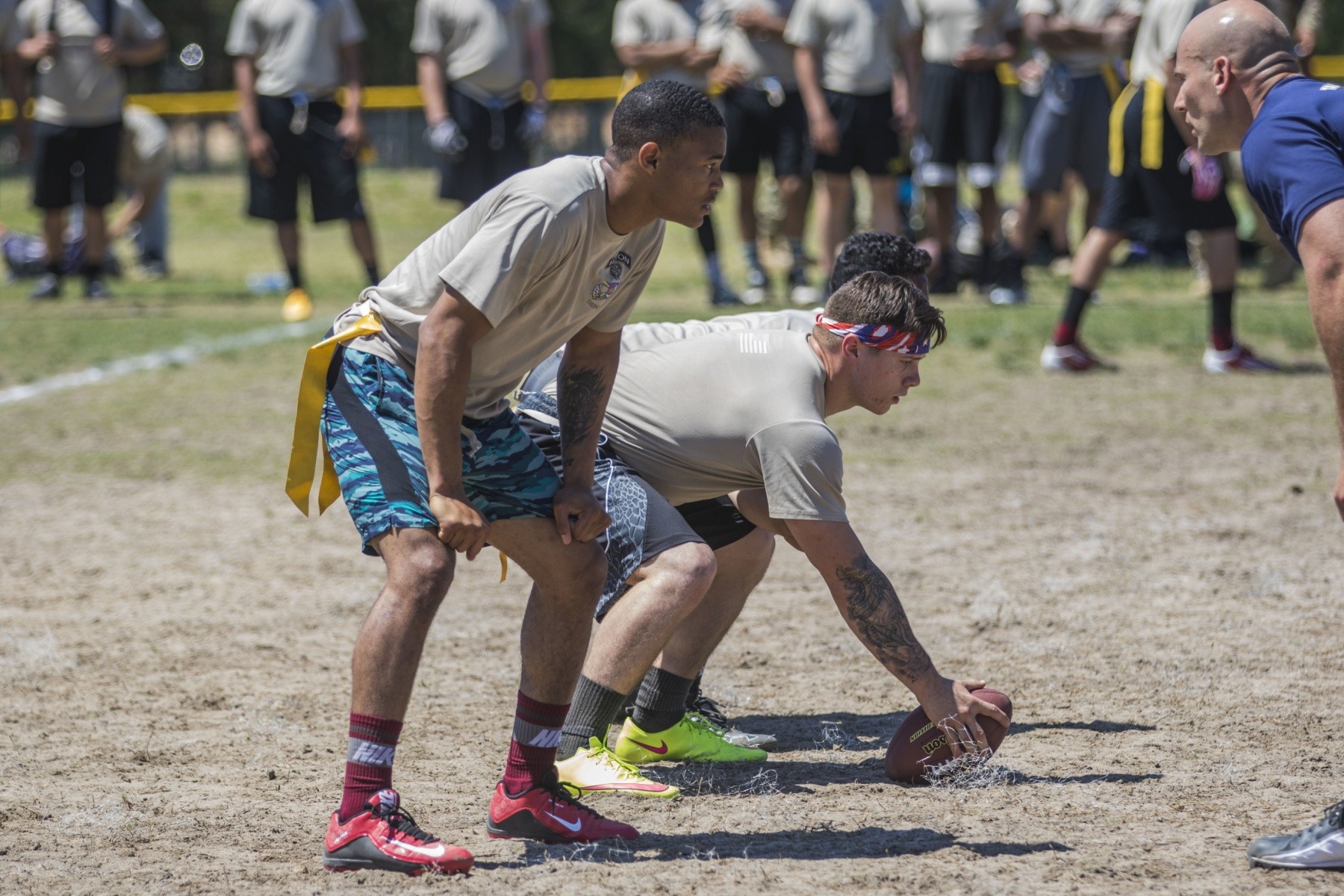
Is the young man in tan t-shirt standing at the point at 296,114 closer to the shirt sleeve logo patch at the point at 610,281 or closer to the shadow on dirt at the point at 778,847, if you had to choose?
the shirt sleeve logo patch at the point at 610,281

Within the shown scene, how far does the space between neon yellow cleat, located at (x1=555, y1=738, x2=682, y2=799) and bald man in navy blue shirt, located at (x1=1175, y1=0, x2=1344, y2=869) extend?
4.42 ft

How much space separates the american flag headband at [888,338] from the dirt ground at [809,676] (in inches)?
41.4

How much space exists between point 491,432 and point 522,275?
444 millimetres

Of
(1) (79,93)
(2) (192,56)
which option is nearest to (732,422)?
(1) (79,93)

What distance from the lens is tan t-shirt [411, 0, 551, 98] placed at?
11.3m

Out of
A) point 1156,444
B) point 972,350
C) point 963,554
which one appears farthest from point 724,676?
point 972,350

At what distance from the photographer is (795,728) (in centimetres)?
445

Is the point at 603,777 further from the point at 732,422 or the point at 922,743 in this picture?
the point at 732,422

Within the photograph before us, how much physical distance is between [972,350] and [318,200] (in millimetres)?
4651

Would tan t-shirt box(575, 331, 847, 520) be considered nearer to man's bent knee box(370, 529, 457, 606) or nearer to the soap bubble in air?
man's bent knee box(370, 529, 457, 606)

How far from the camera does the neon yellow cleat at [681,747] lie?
4203 millimetres

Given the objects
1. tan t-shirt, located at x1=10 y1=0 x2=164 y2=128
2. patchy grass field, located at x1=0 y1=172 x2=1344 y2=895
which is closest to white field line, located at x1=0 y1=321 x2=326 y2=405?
patchy grass field, located at x1=0 y1=172 x2=1344 y2=895

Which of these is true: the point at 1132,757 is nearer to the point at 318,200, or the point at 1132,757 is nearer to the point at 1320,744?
the point at 1320,744

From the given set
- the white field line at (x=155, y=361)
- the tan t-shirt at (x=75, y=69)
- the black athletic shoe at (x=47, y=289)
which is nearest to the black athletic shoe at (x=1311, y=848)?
the white field line at (x=155, y=361)
